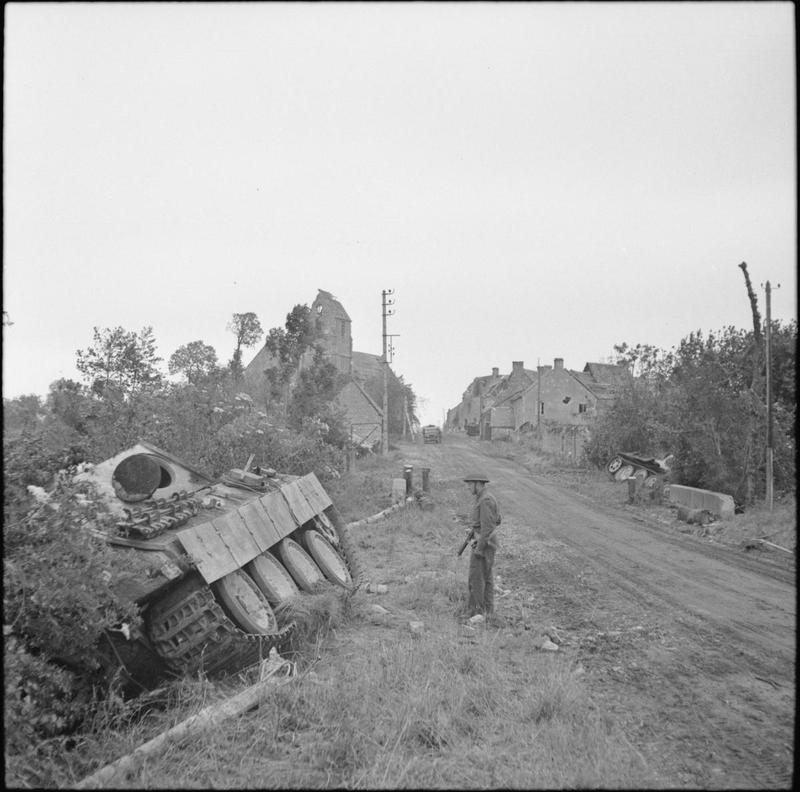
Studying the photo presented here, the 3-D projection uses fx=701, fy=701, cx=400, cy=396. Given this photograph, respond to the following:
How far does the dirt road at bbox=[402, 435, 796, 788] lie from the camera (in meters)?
5.02

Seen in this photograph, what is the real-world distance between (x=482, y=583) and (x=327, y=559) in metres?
2.55

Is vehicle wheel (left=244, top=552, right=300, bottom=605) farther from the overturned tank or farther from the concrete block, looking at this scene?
the concrete block

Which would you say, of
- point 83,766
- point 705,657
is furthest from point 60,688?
point 705,657

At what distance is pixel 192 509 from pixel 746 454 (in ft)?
51.3

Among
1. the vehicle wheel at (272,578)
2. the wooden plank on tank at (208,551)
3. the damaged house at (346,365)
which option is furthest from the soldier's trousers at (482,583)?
the damaged house at (346,365)

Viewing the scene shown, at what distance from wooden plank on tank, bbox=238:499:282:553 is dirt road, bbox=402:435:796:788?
311 centimetres

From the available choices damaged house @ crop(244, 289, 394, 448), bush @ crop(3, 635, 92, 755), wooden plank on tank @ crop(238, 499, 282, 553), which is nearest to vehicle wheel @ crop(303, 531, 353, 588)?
wooden plank on tank @ crop(238, 499, 282, 553)

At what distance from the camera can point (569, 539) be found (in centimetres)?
1484

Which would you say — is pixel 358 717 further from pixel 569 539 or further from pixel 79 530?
pixel 569 539

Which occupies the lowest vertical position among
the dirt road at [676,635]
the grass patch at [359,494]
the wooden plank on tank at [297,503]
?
the dirt road at [676,635]

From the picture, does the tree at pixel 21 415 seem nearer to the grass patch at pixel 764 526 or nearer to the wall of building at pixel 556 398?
the grass patch at pixel 764 526

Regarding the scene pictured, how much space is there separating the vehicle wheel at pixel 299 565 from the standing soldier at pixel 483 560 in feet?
6.69

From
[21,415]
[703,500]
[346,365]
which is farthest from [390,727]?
[346,365]

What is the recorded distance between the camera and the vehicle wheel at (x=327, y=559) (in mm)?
9898
